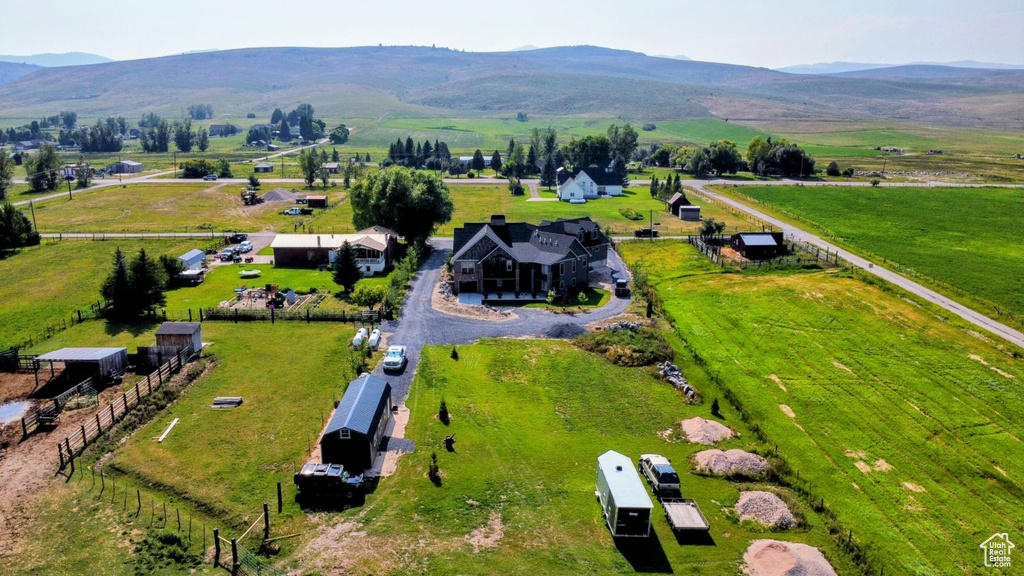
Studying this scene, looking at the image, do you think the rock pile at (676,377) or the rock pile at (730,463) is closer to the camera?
the rock pile at (730,463)

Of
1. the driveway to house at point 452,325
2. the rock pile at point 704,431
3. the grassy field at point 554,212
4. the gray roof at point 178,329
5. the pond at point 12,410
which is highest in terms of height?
the grassy field at point 554,212

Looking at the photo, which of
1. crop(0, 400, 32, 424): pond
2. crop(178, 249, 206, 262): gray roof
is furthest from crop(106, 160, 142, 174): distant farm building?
crop(0, 400, 32, 424): pond

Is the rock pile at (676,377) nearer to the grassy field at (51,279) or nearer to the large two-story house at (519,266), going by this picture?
the large two-story house at (519,266)

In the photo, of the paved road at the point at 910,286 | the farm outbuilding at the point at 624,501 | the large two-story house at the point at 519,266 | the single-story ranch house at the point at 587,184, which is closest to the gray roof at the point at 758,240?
the paved road at the point at 910,286

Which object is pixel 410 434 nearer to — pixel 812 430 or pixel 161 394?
pixel 161 394

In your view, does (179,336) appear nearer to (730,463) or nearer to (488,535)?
(488,535)

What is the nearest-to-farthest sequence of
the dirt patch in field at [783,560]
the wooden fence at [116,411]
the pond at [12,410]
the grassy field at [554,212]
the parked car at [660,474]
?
the dirt patch in field at [783,560] < the parked car at [660,474] < the wooden fence at [116,411] < the pond at [12,410] < the grassy field at [554,212]
